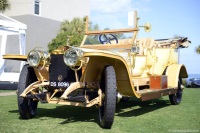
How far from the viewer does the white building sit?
20531mm

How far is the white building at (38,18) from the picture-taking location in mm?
20531

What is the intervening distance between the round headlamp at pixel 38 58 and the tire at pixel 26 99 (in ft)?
1.22

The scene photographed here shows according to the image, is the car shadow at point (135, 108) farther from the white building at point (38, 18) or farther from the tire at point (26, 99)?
the white building at point (38, 18)

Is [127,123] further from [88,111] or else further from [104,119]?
[88,111]

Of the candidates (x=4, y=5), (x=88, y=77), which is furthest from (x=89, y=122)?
(x=4, y=5)

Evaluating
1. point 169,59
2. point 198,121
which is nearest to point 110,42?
→ point 169,59

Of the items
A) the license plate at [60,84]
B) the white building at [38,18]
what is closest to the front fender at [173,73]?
the license plate at [60,84]

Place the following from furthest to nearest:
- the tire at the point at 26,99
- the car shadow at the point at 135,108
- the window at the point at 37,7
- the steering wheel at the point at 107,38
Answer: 1. the window at the point at 37,7
2. the steering wheel at the point at 107,38
3. the car shadow at the point at 135,108
4. the tire at the point at 26,99

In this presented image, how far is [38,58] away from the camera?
4.48 m

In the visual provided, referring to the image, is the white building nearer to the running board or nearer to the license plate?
the running board

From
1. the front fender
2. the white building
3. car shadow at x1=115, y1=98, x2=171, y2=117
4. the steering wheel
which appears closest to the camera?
car shadow at x1=115, y1=98, x2=171, y2=117

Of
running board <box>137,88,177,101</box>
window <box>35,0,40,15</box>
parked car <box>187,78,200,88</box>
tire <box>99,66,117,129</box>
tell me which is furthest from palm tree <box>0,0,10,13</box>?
tire <box>99,66,117,129</box>

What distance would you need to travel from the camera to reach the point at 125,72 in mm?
4523

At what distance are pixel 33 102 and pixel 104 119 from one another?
1.65 metres
